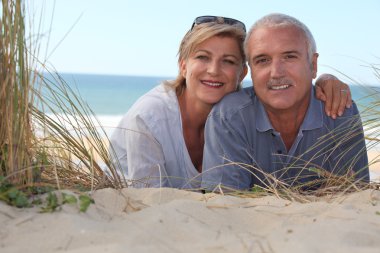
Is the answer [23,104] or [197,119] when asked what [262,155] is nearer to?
[197,119]

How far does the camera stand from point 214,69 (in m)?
3.72

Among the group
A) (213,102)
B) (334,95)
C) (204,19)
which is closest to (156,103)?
(213,102)

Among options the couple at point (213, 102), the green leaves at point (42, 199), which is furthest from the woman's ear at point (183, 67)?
the green leaves at point (42, 199)

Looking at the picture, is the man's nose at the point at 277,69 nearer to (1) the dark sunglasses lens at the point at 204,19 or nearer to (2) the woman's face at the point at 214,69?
(2) the woman's face at the point at 214,69

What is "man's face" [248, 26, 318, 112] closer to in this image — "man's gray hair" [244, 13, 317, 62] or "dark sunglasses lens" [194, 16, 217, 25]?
"man's gray hair" [244, 13, 317, 62]

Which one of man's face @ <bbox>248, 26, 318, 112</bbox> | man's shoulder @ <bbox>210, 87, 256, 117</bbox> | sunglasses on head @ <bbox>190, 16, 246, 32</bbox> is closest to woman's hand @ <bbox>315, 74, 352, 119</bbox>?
man's face @ <bbox>248, 26, 318, 112</bbox>

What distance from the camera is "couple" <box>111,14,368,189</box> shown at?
11.1 feet

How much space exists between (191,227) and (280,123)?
1.62 meters

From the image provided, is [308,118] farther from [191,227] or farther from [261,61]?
[191,227]

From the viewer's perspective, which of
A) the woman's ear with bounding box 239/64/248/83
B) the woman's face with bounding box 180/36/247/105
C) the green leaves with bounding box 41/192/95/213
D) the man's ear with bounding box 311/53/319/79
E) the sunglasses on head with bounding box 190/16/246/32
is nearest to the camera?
the green leaves with bounding box 41/192/95/213

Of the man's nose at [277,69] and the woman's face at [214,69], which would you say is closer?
the man's nose at [277,69]

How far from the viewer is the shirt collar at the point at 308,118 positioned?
11.1 ft

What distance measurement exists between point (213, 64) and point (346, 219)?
1.87m

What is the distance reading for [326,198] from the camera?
2.66m
